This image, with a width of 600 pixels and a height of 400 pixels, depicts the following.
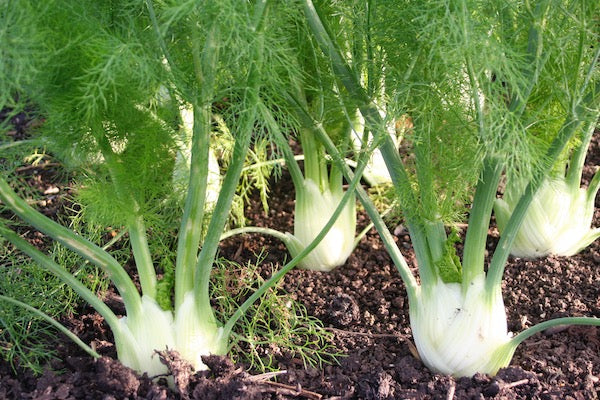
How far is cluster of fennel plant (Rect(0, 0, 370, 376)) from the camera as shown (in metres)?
1.46

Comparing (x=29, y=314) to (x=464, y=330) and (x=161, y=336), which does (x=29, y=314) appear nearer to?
(x=161, y=336)

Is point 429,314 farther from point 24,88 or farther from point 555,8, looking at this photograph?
point 24,88

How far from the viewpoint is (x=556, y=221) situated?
2217 mm

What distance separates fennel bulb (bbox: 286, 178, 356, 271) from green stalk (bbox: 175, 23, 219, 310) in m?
0.55

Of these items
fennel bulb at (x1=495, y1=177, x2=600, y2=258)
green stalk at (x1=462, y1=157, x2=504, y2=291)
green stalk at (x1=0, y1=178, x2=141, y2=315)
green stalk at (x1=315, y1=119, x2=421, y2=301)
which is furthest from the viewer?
fennel bulb at (x1=495, y1=177, x2=600, y2=258)

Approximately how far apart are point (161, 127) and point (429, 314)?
73 cm

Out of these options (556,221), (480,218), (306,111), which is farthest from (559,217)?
(306,111)

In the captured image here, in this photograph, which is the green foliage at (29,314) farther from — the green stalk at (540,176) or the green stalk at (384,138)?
the green stalk at (540,176)

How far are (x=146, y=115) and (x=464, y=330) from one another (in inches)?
33.0

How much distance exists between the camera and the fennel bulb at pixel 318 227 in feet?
7.30

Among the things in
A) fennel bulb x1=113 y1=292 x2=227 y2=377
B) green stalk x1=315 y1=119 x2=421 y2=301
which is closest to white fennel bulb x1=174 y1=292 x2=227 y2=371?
fennel bulb x1=113 y1=292 x2=227 y2=377

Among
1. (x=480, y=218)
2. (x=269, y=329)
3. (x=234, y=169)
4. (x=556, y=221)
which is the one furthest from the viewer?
(x=556, y=221)

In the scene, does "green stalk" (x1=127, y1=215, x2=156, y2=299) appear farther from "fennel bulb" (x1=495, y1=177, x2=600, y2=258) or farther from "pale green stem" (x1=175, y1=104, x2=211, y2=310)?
"fennel bulb" (x1=495, y1=177, x2=600, y2=258)

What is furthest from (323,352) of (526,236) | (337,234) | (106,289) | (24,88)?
(24,88)
